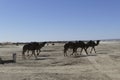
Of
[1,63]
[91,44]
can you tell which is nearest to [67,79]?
[1,63]

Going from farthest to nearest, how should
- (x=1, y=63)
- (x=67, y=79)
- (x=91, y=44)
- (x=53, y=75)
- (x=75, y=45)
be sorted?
(x=91, y=44)
(x=75, y=45)
(x=1, y=63)
(x=53, y=75)
(x=67, y=79)

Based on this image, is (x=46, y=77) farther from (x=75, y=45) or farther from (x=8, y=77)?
(x=75, y=45)

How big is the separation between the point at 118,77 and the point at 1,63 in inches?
484

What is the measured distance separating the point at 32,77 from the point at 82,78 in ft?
8.40

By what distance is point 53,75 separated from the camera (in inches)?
683

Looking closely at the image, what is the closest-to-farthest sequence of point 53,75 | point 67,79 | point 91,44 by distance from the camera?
point 67,79 < point 53,75 < point 91,44

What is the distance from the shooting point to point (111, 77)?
16562 millimetres

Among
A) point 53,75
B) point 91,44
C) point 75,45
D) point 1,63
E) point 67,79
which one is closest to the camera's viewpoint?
point 67,79

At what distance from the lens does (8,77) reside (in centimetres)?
1686

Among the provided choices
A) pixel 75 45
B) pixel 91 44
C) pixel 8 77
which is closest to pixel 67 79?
pixel 8 77

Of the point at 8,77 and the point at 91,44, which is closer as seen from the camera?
the point at 8,77

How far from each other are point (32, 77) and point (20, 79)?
0.74 meters

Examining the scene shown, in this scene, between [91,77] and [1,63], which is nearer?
[91,77]

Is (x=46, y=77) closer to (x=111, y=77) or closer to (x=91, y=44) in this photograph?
(x=111, y=77)
